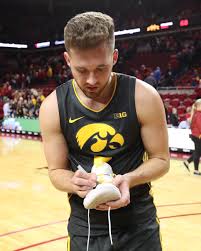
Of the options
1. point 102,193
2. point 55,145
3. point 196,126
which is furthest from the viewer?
point 196,126

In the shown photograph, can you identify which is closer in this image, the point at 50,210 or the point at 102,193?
the point at 102,193

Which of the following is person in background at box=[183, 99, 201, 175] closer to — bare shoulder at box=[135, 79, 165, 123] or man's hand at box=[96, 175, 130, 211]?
bare shoulder at box=[135, 79, 165, 123]

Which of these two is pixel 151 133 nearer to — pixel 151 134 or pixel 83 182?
pixel 151 134

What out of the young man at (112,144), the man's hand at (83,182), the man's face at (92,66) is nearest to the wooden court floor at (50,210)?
the young man at (112,144)

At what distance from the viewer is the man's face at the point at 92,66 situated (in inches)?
68.5

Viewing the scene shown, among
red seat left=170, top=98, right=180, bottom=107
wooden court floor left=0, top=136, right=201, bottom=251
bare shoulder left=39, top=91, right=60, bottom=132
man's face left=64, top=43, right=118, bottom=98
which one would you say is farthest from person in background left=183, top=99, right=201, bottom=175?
man's face left=64, top=43, right=118, bottom=98

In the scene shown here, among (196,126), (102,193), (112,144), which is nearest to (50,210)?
(196,126)

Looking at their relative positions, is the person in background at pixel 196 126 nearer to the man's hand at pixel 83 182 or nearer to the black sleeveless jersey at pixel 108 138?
the black sleeveless jersey at pixel 108 138

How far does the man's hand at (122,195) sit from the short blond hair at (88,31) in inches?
20.9

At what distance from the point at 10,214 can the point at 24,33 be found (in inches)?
973

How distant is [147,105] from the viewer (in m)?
1.87

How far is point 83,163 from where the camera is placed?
197 centimetres

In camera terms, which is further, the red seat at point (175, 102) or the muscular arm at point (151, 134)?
the red seat at point (175, 102)

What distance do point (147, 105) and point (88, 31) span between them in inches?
15.9
